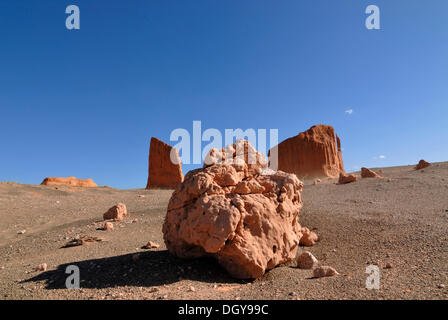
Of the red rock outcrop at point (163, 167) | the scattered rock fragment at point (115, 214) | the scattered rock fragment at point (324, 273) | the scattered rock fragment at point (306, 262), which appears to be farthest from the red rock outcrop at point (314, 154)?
the scattered rock fragment at point (324, 273)

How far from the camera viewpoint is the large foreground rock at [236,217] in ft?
12.3

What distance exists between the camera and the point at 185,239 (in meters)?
4.05

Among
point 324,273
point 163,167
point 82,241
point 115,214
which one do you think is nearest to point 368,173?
point 324,273

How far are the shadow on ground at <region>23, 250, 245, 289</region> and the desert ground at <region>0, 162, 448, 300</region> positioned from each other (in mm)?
16

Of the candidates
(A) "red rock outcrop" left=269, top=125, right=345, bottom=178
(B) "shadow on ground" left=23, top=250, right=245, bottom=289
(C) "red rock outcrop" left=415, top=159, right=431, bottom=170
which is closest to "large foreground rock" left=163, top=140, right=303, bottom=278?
(B) "shadow on ground" left=23, top=250, right=245, bottom=289

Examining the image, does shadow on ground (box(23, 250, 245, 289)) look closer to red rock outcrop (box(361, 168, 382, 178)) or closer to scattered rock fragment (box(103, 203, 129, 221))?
scattered rock fragment (box(103, 203, 129, 221))

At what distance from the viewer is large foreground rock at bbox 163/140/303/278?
12.3 feet

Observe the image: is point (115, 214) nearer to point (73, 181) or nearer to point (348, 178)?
point (348, 178)

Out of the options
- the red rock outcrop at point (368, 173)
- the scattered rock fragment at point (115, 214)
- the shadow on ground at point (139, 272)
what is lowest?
the shadow on ground at point (139, 272)

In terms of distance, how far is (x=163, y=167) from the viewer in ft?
63.7

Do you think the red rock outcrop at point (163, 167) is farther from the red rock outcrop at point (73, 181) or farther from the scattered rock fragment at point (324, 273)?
the scattered rock fragment at point (324, 273)

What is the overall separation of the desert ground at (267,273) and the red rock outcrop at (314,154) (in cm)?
1510

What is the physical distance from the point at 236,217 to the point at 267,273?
108 cm

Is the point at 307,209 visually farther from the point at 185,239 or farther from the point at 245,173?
the point at 185,239
